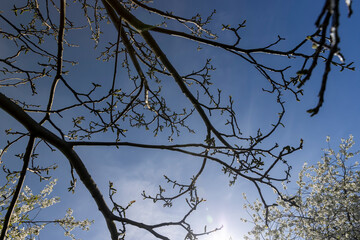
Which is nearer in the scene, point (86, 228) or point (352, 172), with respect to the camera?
point (86, 228)

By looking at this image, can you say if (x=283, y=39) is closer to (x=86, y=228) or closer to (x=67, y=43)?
(x=67, y=43)

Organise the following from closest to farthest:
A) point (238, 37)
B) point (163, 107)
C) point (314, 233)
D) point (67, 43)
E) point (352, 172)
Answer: point (238, 37) → point (163, 107) → point (67, 43) → point (314, 233) → point (352, 172)

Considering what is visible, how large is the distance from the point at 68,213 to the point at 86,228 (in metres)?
0.76

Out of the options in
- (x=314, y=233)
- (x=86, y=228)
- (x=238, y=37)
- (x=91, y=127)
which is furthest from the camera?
(x=314, y=233)

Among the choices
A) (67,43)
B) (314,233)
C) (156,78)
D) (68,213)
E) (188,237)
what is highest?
(67,43)

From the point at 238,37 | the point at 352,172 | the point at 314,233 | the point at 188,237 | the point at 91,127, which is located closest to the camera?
the point at 188,237

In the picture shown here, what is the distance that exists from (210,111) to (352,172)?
13.8 metres

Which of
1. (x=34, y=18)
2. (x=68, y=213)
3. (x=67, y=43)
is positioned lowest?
(x=68, y=213)

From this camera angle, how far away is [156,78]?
452cm

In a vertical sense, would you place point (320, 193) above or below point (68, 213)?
above

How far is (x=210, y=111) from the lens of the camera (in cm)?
336

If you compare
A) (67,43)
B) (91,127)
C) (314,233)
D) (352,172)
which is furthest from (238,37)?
(352,172)

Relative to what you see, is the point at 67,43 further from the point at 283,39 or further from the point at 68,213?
the point at 68,213

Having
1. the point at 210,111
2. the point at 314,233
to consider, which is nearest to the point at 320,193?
the point at 314,233
